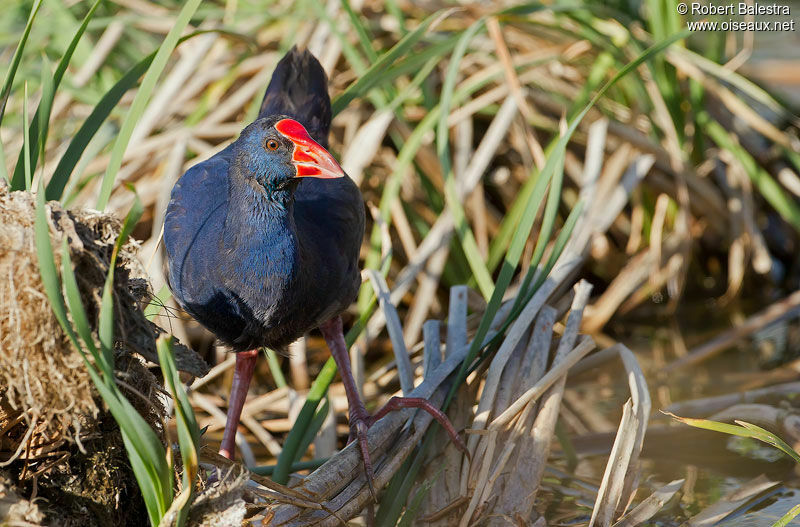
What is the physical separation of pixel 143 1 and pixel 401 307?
189 centimetres

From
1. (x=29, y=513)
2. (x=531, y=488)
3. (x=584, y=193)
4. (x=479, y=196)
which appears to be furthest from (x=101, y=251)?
(x=479, y=196)

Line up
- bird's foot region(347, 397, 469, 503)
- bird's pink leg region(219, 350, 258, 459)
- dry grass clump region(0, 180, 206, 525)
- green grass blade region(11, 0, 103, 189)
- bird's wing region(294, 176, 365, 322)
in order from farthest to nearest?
bird's pink leg region(219, 350, 258, 459) → bird's wing region(294, 176, 365, 322) → bird's foot region(347, 397, 469, 503) → green grass blade region(11, 0, 103, 189) → dry grass clump region(0, 180, 206, 525)

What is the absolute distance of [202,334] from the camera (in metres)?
3.58

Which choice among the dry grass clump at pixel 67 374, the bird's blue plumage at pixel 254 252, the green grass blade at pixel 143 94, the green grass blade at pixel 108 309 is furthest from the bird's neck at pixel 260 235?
the green grass blade at pixel 108 309

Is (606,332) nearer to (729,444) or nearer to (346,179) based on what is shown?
(729,444)

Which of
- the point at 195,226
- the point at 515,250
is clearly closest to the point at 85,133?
the point at 195,226

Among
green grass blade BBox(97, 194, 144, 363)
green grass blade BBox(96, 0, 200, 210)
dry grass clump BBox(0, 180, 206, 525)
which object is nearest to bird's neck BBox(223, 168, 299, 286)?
green grass blade BBox(96, 0, 200, 210)

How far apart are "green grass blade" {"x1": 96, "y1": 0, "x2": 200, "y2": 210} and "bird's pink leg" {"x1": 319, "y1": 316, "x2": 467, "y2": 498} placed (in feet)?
2.57

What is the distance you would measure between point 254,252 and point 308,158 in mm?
251

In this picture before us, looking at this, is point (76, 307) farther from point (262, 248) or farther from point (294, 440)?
point (294, 440)

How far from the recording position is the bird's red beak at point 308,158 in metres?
2.05

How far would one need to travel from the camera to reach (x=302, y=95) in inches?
109

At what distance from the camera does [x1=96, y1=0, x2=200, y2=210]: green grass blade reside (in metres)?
1.89

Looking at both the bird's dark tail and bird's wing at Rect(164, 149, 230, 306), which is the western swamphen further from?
the bird's dark tail
